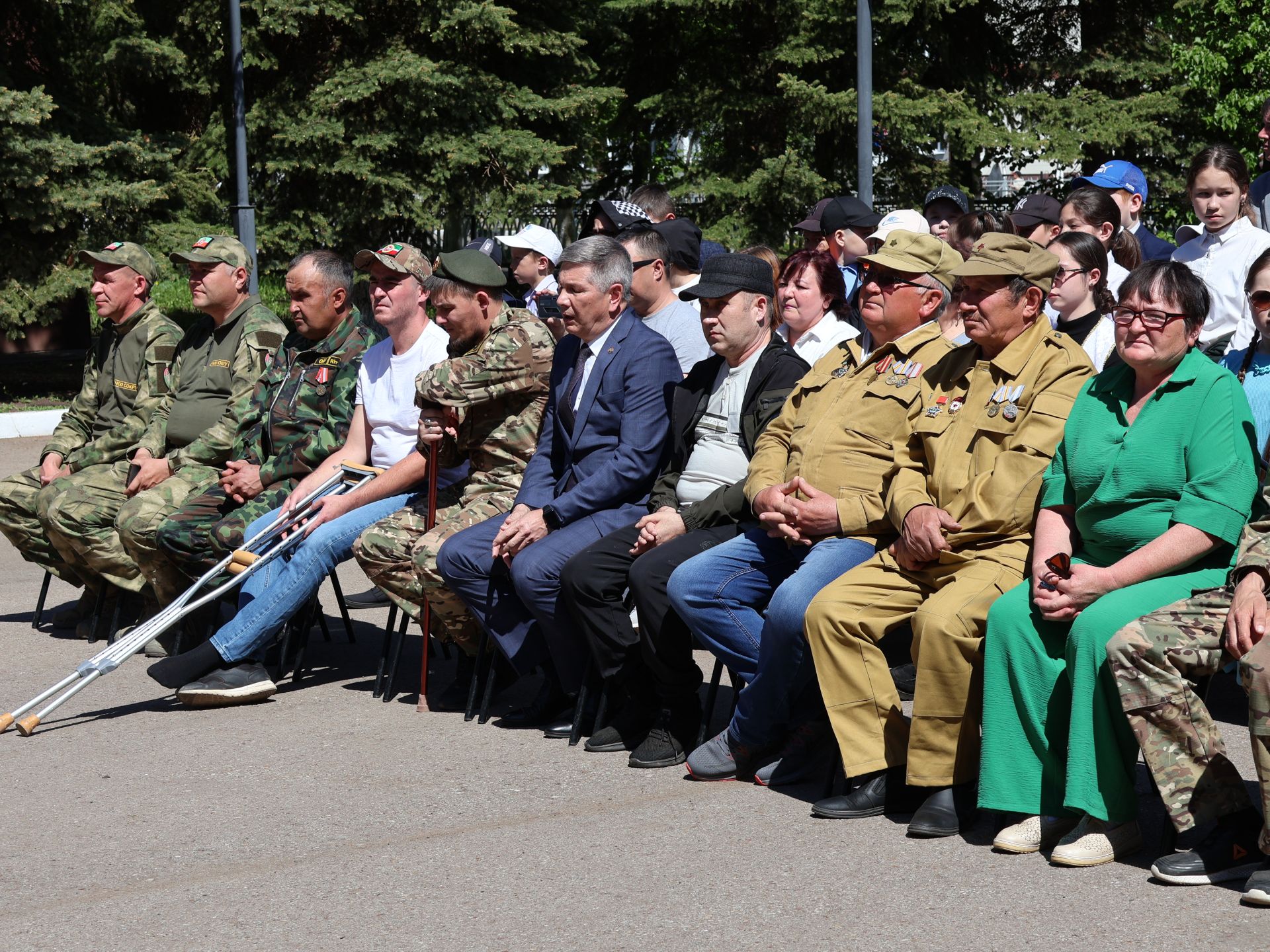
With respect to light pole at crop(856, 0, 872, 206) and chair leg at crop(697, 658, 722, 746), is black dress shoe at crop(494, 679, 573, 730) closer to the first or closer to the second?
chair leg at crop(697, 658, 722, 746)

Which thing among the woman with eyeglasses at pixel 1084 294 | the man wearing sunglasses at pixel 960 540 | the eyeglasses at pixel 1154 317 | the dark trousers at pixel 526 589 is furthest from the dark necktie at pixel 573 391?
the eyeglasses at pixel 1154 317

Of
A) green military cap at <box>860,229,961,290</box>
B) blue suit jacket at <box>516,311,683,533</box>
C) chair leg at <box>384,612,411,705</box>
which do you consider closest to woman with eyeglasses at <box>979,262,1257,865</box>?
green military cap at <box>860,229,961,290</box>

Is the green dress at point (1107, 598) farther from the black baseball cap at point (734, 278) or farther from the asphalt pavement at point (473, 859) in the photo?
the black baseball cap at point (734, 278)

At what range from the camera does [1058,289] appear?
6.16 metres

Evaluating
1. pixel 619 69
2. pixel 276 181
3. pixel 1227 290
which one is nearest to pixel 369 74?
pixel 276 181

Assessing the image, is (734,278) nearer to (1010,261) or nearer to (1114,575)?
(1010,261)

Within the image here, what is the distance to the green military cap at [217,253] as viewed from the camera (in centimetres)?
762

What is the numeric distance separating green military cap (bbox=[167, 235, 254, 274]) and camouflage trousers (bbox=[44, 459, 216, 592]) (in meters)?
1.03

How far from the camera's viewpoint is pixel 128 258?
8.13 metres

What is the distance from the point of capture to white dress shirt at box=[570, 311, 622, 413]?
5.99 meters

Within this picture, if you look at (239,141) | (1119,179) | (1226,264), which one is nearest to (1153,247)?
(1119,179)

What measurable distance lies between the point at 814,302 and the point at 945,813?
2.34m

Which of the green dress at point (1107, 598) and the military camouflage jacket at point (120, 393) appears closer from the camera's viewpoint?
the green dress at point (1107, 598)

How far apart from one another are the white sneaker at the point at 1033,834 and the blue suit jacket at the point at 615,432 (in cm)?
202
